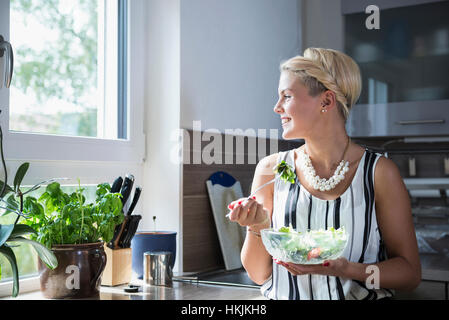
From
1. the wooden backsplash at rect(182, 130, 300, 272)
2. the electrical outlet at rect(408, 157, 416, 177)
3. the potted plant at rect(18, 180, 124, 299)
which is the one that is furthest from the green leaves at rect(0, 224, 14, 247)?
the electrical outlet at rect(408, 157, 416, 177)

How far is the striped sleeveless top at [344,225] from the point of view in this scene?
1.39 metres

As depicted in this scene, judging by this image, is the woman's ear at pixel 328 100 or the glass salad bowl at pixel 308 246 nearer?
the glass salad bowl at pixel 308 246

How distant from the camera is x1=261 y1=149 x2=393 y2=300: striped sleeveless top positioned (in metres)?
1.39

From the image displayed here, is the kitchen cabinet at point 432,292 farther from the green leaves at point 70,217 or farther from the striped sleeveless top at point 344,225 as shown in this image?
the green leaves at point 70,217

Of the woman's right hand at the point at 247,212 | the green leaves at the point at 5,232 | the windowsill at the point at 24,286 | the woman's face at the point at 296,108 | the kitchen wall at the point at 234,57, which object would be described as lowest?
Result: the windowsill at the point at 24,286

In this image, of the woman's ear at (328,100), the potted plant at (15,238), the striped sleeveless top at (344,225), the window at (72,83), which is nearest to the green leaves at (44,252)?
the potted plant at (15,238)

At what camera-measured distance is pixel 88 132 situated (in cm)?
187

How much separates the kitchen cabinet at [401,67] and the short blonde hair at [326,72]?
1008mm

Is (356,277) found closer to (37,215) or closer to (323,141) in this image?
(323,141)

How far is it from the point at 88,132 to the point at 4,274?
53 centimetres

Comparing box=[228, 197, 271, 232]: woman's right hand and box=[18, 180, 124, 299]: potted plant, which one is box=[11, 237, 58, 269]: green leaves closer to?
box=[18, 180, 124, 299]: potted plant

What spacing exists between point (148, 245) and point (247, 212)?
0.62 meters

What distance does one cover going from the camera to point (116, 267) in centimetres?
170

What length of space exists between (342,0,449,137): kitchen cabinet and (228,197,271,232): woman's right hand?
127cm
